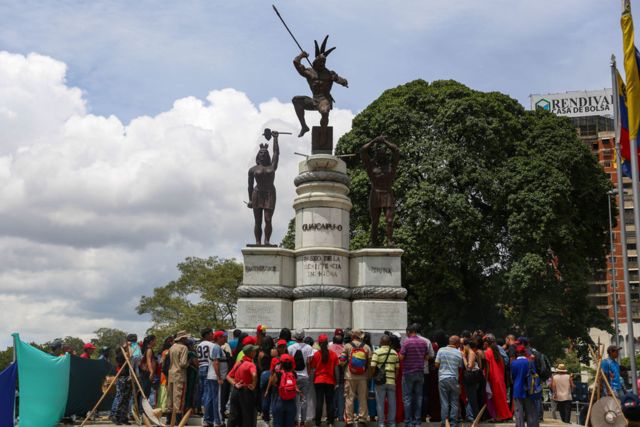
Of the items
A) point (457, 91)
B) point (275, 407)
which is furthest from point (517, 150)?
point (275, 407)

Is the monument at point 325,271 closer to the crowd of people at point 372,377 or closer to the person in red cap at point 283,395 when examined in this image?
the crowd of people at point 372,377

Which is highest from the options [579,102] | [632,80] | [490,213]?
[579,102]

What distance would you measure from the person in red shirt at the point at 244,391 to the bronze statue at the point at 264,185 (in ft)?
31.4

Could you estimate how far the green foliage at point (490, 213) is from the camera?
31453 millimetres

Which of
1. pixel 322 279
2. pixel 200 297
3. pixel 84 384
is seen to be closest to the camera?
pixel 84 384

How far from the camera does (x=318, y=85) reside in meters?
21.3

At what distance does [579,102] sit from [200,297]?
59845 millimetres

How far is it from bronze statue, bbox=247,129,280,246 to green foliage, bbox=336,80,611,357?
37.3 feet

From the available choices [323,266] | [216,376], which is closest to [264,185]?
[323,266]

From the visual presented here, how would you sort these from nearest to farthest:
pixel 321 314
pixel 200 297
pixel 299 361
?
1. pixel 299 361
2. pixel 321 314
3. pixel 200 297

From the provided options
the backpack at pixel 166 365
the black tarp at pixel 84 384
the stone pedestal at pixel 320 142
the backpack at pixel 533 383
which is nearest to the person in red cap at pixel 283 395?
the backpack at pixel 166 365

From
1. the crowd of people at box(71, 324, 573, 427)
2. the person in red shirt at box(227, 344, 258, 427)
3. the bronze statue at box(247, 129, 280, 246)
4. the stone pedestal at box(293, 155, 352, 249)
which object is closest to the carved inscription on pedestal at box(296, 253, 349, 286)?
the stone pedestal at box(293, 155, 352, 249)

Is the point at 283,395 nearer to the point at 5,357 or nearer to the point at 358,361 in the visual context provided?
the point at 358,361

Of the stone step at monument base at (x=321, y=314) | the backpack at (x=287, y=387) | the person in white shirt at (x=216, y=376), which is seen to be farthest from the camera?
the stone step at monument base at (x=321, y=314)
